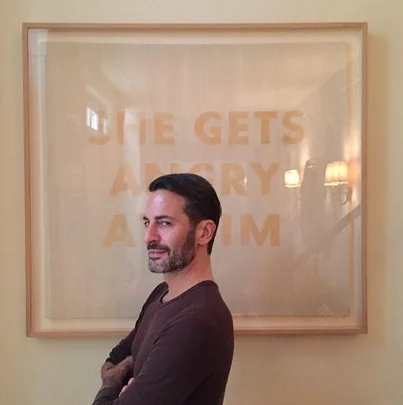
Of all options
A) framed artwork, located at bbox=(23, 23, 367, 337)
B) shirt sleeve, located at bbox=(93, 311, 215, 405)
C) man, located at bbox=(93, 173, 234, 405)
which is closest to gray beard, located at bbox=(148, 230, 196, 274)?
man, located at bbox=(93, 173, 234, 405)

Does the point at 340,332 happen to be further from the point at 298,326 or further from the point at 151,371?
the point at 151,371

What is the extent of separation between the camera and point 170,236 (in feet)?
4.19

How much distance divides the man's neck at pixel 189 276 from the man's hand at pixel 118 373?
0.72 feet

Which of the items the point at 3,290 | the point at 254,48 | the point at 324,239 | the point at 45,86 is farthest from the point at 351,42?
the point at 3,290

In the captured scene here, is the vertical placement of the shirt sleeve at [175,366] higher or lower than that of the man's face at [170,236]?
lower

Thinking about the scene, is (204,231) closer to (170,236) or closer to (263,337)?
(170,236)

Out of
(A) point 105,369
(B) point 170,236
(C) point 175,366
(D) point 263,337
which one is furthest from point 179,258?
(D) point 263,337

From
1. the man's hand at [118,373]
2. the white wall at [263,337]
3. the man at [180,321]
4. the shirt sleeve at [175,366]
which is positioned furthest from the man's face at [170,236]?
the white wall at [263,337]

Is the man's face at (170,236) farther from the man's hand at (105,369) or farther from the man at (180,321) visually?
the man's hand at (105,369)

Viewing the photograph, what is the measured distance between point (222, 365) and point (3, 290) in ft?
2.71

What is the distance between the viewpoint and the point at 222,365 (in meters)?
1.19

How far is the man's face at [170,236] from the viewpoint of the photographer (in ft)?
4.18

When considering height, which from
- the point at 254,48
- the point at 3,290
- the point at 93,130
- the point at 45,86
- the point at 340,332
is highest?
the point at 254,48

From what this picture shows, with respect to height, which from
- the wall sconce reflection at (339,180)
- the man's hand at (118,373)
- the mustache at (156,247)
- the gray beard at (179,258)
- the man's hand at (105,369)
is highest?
the wall sconce reflection at (339,180)
